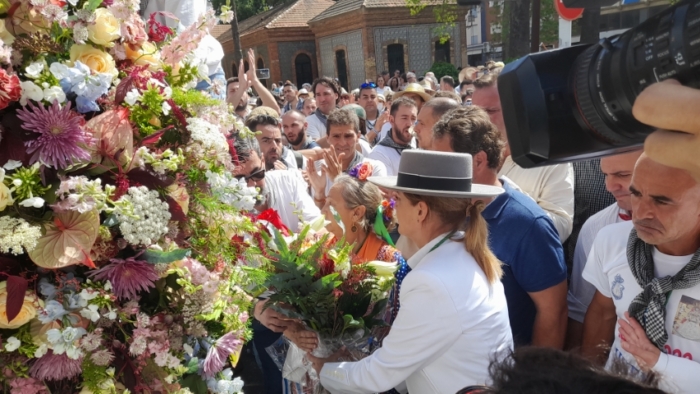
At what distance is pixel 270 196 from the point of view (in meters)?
3.79

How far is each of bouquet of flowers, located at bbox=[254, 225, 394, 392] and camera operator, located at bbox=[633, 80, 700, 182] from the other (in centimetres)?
139

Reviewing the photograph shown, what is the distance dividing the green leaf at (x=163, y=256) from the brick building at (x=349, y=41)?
2566cm

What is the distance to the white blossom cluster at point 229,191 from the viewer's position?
5.71 ft

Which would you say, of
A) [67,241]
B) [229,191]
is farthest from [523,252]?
[67,241]

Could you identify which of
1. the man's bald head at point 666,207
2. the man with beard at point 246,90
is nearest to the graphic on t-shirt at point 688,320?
the man's bald head at point 666,207

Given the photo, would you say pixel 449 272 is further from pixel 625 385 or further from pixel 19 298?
pixel 19 298

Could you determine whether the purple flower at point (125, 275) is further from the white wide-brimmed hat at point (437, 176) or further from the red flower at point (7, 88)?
the white wide-brimmed hat at point (437, 176)

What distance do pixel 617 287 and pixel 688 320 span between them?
12.4 inches

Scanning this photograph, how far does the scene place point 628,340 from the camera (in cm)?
191

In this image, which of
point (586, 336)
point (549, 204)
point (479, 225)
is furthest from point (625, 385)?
point (549, 204)

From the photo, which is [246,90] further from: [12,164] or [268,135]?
[12,164]

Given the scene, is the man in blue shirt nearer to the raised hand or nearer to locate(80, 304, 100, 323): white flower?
the raised hand

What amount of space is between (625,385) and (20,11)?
5.54 feet

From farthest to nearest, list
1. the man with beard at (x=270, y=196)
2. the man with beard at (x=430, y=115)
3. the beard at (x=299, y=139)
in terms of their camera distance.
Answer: the beard at (x=299, y=139) → the man with beard at (x=430, y=115) → the man with beard at (x=270, y=196)
